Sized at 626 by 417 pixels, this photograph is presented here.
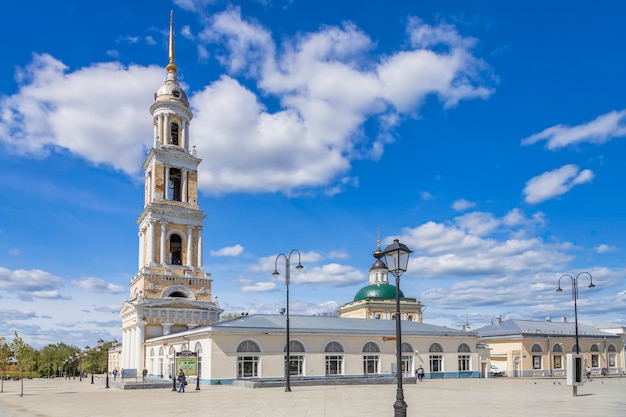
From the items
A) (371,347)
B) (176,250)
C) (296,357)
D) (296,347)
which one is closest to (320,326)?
(296,347)

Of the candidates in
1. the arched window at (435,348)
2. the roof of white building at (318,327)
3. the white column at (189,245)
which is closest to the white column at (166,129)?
the white column at (189,245)

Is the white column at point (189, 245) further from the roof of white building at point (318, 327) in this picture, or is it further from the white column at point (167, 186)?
the roof of white building at point (318, 327)

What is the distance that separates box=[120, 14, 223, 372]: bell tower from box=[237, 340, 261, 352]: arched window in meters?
18.1

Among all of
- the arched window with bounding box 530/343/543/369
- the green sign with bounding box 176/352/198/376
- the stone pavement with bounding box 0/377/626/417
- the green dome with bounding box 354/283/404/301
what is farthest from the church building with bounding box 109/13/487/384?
the green dome with bounding box 354/283/404/301

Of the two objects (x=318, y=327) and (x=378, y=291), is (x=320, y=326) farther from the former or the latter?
(x=378, y=291)

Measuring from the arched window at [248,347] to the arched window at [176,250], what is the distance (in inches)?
927

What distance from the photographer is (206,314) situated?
6247 cm

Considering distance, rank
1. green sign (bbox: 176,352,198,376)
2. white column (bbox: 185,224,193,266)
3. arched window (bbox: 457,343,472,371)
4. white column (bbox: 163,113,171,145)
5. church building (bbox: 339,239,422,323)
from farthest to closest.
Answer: church building (bbox: 339,239,422,323) → white column (bbox: 163,113,171,145) → white column (bbox: 185,224,193,266) → arched window (bbox: 457,343,472,371) → green sign (bbox: 176,352,198,376)

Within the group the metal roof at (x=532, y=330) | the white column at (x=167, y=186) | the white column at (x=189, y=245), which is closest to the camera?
the white column at (x=189, y=245)

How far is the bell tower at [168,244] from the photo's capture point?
197ft

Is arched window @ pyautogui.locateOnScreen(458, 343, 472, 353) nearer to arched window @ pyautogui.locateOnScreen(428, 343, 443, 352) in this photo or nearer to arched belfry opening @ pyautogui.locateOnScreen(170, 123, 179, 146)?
arched window @ pyautogui.locateOnScreen(428, 343, 443, 352)

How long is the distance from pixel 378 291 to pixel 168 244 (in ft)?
123

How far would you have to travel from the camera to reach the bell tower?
2362 inches

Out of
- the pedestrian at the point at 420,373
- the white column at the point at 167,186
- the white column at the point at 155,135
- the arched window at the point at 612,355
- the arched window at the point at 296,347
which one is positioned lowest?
the arched window at the point at 612,355
